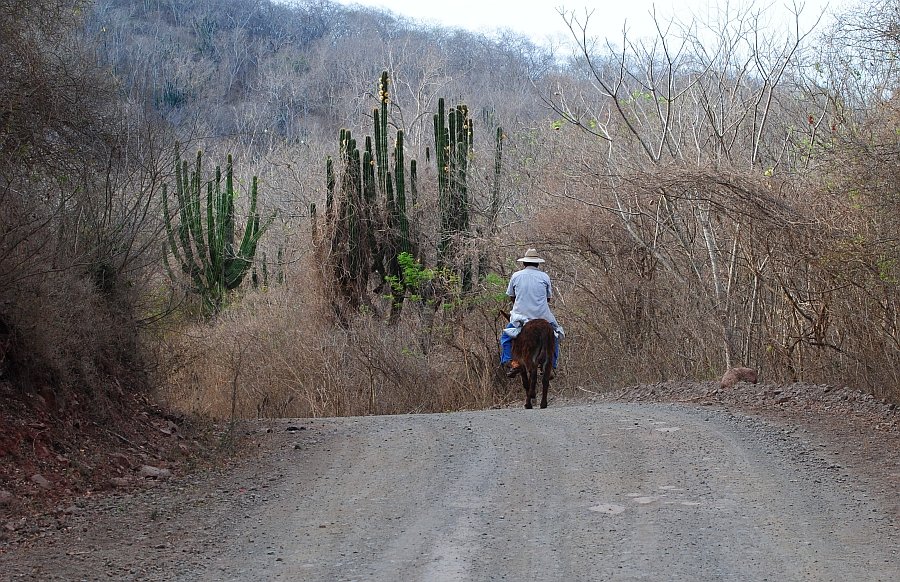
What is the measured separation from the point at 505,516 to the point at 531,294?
7476 millimetres

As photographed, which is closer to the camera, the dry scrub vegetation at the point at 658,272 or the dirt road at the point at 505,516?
the dirt road at the point at 505,516

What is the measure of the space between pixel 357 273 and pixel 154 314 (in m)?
12.2

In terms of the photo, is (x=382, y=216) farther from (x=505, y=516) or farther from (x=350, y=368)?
(x=505, y=516)

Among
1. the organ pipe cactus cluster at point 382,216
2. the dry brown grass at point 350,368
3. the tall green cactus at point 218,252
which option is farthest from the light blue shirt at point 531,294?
the tall green cactus at point 218,252

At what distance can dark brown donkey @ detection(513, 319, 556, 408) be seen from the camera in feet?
49.0

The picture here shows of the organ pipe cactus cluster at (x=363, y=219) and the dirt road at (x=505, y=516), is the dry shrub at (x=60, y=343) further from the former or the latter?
the organ pipe cactus cluster at (x=363, y=219)

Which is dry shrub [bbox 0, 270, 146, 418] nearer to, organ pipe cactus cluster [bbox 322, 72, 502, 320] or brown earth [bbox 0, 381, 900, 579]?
brown earth [bbox 0, 381, 900, 579]

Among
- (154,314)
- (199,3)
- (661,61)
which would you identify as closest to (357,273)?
(661,61)

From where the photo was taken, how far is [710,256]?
17.1m

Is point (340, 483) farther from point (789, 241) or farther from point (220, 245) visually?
point (220, 245)

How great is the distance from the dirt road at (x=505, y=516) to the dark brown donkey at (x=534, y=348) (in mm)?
3519

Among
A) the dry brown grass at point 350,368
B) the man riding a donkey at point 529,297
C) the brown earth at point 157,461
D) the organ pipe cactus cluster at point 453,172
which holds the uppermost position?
the organ pipe cactus cluster at point 453,172

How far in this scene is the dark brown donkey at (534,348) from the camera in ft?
49.0

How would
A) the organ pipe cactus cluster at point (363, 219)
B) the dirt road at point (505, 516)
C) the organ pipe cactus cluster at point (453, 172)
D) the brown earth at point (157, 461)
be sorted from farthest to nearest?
A: the organ pipe cactus cluster at point (453, 172)
the organ pipe cactus cluster at point (363, 219)
the brown earth at point (157, 461)
the dirt road at point (505, 516)
